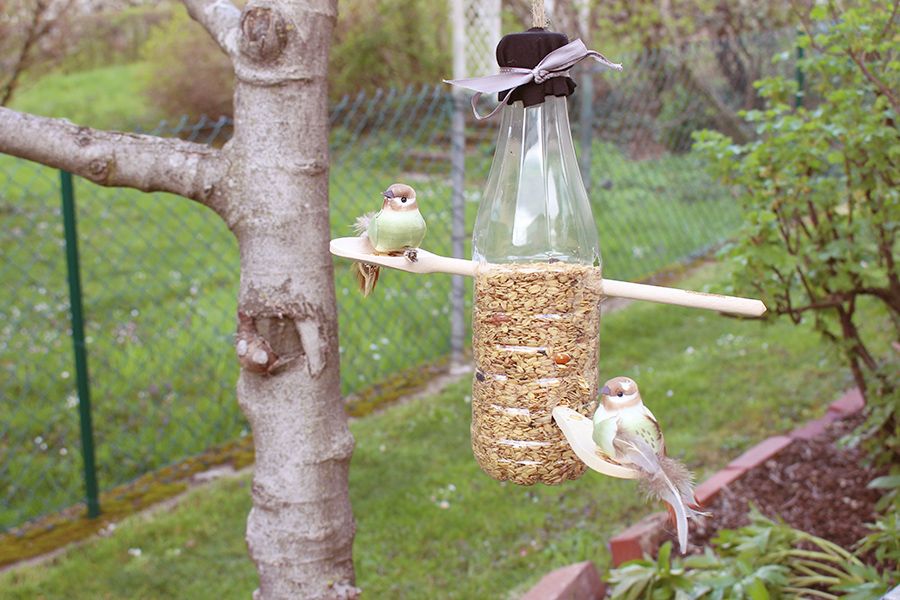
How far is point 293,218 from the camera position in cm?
177

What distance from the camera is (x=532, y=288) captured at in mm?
1524

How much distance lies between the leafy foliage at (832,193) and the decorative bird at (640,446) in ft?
6.28

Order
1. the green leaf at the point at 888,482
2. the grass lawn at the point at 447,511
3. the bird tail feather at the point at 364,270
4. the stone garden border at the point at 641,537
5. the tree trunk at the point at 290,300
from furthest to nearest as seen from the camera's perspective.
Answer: the grass lawn at the point at 447,511 < the green leaf at the point at 888,482 < the stone garden border at the point at 641,537 < the tree trunk at the point at 290,300 < the bird tail feather at the point at 364,270

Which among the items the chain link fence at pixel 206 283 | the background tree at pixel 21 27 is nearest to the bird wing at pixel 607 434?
the chain link fence at pixel 206 283

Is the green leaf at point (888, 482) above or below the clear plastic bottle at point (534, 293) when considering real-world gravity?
below

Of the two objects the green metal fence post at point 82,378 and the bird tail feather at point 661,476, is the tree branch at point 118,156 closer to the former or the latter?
the bird tail feather at point 661,476

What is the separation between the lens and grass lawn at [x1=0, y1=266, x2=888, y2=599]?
322 centimetres

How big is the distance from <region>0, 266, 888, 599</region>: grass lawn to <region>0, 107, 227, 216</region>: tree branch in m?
1.78

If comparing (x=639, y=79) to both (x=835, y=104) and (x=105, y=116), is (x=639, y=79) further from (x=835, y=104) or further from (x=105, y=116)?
(x=105, y=116)

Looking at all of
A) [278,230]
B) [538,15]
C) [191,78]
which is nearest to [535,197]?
[538,15]

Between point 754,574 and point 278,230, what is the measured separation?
5.54ft

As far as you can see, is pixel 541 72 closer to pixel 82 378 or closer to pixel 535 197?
pixel 535 197

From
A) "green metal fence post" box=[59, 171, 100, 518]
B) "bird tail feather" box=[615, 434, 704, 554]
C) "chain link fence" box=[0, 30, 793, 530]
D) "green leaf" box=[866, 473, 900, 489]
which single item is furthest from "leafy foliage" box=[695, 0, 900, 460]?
"green metal fence post" box=[59, 171, 100, 518]

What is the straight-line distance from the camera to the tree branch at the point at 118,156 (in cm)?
175
